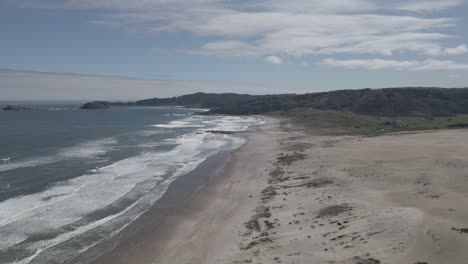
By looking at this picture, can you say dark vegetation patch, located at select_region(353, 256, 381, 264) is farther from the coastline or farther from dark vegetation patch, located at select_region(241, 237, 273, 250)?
the coastline

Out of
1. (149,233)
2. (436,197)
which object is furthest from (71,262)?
(436,197)

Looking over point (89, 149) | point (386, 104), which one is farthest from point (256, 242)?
point (386, 104)

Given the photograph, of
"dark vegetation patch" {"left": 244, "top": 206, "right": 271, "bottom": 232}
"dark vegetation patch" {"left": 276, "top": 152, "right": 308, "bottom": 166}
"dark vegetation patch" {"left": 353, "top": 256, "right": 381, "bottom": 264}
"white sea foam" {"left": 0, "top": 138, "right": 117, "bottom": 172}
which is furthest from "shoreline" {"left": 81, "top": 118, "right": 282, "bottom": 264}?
"white sea foam" {"left": 0, "top": 138, "right": 117, "bottom": 172}

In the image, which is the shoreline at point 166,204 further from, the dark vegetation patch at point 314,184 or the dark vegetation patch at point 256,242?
the dark vegetation patch at point 314,184

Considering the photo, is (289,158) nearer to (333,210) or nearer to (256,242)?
(333,210)

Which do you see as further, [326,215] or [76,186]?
[76,186]

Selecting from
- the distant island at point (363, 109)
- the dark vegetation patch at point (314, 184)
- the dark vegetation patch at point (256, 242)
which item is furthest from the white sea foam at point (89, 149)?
the distant island at point (363, 109)
